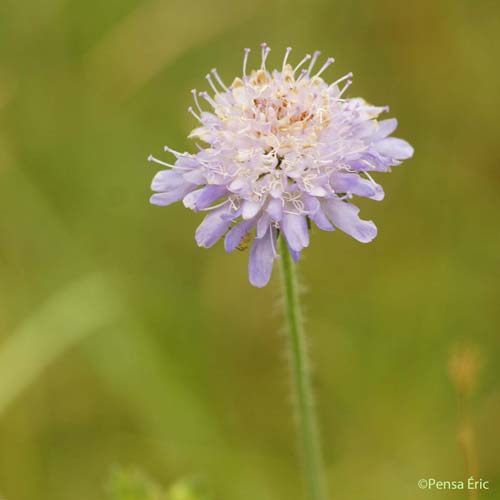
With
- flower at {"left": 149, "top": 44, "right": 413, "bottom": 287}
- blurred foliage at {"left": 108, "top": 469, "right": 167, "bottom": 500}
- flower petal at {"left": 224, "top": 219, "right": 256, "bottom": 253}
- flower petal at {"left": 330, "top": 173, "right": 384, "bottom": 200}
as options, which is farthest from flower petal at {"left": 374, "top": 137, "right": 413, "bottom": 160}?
blurred foliage at {"left": 108, "top": 469, "right": 167, "bottom": 500}

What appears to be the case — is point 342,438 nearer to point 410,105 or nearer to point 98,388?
point 98,388

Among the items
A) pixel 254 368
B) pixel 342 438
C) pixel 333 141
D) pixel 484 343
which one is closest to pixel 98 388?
A: pixel 254 368

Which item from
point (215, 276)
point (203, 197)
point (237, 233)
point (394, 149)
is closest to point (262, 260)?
point (237, 233)

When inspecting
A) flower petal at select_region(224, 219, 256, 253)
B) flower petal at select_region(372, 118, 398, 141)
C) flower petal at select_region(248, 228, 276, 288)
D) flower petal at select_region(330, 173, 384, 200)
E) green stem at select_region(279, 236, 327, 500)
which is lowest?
green stem at select_region(279, 236, 327, 500)

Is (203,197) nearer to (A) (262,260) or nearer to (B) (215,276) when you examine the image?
(A) (262,260)

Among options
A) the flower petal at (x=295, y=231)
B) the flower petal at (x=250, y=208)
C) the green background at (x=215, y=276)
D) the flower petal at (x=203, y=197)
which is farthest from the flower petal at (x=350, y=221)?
the green background at (x=215, y=276)

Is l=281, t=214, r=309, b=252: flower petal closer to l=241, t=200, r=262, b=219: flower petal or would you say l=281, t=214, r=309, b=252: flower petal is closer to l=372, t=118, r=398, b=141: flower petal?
l=241, t=200, r=262, b=219: flower petal

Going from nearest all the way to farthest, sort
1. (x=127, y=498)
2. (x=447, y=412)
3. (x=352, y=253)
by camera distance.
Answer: (x=127, y=498) < (x=447, y=412) < (x=352, y=253)
